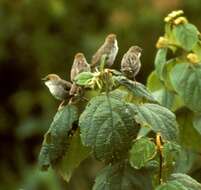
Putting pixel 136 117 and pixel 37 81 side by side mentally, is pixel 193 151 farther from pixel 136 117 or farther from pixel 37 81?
pixel 37 81

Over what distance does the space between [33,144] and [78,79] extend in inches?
160

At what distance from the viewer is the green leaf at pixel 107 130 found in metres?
1.21

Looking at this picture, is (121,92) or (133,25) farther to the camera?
(133,25)

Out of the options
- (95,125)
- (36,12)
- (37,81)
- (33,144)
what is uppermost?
(36,12)

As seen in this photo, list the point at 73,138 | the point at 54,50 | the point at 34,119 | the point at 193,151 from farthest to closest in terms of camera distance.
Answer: the point at 54,50 < the point at 34,119 < the point at 193,151 < the point at 73,138

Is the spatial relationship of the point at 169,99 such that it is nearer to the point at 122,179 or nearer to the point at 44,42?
the point at 122,179

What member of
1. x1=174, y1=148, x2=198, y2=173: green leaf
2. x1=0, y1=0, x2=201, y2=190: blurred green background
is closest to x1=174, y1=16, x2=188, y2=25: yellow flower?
x1=174, y1=148, x2=198, y2=173: green leaf

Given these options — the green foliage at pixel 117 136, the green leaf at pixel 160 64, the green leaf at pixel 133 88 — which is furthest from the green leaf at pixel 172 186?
the green leaf at pixel 160 64

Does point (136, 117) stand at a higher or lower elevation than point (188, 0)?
lower

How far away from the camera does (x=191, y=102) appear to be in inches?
56.4

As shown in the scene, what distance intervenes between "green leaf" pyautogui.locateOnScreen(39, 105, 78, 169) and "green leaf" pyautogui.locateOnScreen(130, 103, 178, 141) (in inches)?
4.0

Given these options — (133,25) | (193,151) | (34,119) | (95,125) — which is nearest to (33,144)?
(34,119)

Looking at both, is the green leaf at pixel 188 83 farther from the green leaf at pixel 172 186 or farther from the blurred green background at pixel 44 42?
the blurred green background at pixel 44 42

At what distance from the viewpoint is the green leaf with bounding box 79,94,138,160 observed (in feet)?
3.96
